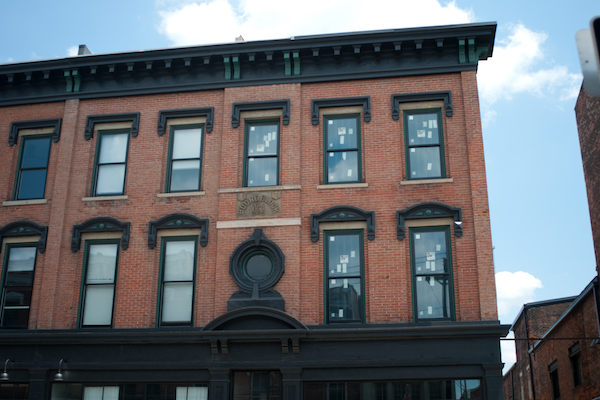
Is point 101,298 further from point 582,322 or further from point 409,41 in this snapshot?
point 582,322

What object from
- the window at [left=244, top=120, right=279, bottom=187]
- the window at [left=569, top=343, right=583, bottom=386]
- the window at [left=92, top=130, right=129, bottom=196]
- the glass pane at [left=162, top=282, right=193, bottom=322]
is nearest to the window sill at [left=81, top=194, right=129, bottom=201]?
the window at [left=92, top=130, right=129, bottom=196]

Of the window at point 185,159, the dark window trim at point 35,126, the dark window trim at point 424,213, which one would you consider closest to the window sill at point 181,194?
the window at point 185,159

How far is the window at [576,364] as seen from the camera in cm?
2027

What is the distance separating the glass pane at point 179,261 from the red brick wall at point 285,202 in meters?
0.34

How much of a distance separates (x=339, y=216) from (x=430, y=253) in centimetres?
243

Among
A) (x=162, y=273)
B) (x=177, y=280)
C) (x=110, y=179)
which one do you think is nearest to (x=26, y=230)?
(x=110, y=179)

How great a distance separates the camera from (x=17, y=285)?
54.8 ft

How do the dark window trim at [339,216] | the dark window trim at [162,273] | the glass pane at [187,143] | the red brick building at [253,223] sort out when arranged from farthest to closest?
the glass pane at [187,143]
the dark window trim at [162,273]
the dark window trim at [339,216]
the red brick building at [253,223]

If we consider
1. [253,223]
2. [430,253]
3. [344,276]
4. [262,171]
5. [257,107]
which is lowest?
[344,276]

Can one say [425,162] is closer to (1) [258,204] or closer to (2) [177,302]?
(1) [258,204]

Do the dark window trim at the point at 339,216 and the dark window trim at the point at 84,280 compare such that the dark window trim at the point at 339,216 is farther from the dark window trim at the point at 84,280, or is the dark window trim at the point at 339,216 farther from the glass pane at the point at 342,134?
the dark window trim at the point at 84,280

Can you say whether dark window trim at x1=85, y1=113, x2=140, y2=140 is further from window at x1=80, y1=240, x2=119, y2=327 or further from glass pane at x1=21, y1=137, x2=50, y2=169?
window at x1=80, y1=240, x2=119, y2=327

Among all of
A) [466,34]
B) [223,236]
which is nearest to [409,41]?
[466,34]

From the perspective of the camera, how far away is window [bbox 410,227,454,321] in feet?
48.3
